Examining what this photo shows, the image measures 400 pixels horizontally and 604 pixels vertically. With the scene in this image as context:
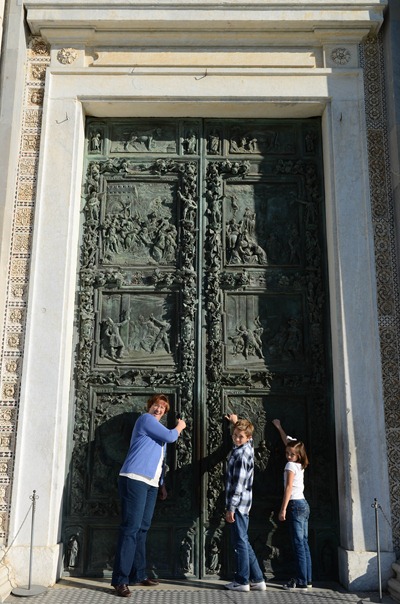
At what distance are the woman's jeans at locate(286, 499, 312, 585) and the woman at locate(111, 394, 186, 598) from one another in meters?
1.29

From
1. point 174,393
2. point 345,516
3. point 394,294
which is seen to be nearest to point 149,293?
point 174,393

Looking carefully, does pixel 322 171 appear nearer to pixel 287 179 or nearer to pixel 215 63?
pixel 287 179

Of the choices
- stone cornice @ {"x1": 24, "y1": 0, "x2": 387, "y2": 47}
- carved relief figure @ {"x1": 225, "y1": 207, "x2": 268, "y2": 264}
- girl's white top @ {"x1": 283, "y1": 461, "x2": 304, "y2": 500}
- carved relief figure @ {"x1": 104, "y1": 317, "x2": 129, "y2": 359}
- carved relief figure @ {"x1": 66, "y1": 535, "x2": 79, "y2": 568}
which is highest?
stone cornice @ {"x1": 24, "y1": 0, "x2": 387, "y2": 47}

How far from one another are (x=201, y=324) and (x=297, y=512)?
212 cm

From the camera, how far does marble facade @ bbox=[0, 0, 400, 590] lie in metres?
6.41

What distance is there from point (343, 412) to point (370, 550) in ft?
4.23

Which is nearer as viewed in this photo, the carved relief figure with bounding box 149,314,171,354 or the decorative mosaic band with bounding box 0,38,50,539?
the decorative mosaic band with bounding box 0,38,50,539

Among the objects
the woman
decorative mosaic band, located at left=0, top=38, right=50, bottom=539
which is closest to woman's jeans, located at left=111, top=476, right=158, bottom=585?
the woman

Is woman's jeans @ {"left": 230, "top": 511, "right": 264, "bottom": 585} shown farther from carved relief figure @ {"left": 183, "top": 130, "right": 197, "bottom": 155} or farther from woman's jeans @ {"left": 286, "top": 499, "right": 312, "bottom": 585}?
carved relief figure @ {"left": 183, "top": 130, "right": 197, "bottom": 155}

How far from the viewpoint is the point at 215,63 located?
24.5 feet

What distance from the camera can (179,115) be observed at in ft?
25.1

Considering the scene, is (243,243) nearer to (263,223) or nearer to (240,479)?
(263,223)

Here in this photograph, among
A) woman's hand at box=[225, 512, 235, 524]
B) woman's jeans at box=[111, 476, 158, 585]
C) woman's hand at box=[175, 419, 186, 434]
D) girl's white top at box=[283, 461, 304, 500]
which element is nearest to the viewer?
woman's jeans at box=[111, 476, 158, 585]

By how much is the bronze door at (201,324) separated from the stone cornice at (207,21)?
0.93m
